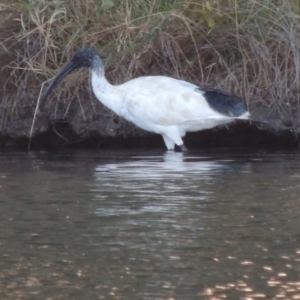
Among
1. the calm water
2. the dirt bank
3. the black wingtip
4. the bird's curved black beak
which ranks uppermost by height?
the bird's curved black beak

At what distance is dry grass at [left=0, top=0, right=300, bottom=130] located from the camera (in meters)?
11.1

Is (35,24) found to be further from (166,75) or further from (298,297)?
(298,297)

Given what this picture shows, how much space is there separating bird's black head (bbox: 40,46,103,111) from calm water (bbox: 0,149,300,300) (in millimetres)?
1690

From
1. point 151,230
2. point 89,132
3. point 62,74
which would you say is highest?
point 62,74

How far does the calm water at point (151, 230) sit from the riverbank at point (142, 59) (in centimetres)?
168

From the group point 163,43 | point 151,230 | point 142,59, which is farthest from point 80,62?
point 151,230

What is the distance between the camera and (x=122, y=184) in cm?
810

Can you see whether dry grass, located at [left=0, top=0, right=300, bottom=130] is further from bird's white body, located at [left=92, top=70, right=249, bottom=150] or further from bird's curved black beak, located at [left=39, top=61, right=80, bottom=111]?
bird's white body, located at [left=92, top=70, right=249, bottom=150]

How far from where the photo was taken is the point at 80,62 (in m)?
11.0

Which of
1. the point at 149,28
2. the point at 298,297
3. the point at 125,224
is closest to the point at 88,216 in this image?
the point at 125,224

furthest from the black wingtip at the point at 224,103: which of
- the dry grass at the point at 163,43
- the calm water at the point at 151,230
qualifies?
the calm water at the point at 151,230

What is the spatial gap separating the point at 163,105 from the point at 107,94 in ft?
1.76

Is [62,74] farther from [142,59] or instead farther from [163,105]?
[163,105]

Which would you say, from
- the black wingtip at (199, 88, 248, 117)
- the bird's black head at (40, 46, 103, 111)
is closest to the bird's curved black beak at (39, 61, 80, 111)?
the bird's black head at (40, 46, 103, 111)
